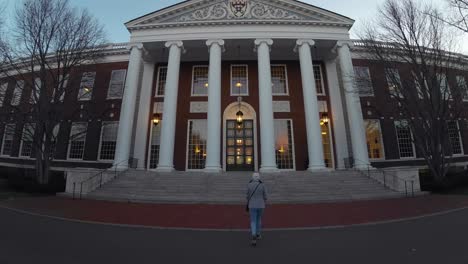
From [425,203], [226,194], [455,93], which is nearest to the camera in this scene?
[425,203]

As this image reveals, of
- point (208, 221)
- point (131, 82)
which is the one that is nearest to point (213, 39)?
point (131, 82)

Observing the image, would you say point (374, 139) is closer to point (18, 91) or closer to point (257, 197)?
point (257, 197)

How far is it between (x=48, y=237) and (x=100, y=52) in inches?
609

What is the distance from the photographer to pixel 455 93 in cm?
1535

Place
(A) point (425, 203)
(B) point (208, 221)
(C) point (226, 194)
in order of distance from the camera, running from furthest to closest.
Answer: (C) point (226, 194)
(A) point (425, 203)
(B) point (208, 221)

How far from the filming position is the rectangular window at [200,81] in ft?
71.3

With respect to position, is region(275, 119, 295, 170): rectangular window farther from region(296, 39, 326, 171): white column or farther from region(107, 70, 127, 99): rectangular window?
region(107, 70, 127, 99): rectangular window

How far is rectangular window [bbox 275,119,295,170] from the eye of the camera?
20.0m

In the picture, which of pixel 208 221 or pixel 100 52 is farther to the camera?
pixel 100 52

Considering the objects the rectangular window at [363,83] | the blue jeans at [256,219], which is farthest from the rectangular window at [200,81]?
the blue jeans at [256,219]

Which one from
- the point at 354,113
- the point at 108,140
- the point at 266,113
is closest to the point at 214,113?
the point at 266,113

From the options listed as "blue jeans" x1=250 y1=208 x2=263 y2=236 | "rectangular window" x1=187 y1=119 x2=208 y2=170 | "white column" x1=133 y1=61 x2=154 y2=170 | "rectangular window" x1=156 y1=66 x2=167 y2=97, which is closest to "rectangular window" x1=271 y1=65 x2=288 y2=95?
"rectangular window" x1=187 y1=119 x2=208 y2=170

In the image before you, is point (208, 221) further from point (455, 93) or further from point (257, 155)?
point (455, 93)

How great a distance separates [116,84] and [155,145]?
7089mm
